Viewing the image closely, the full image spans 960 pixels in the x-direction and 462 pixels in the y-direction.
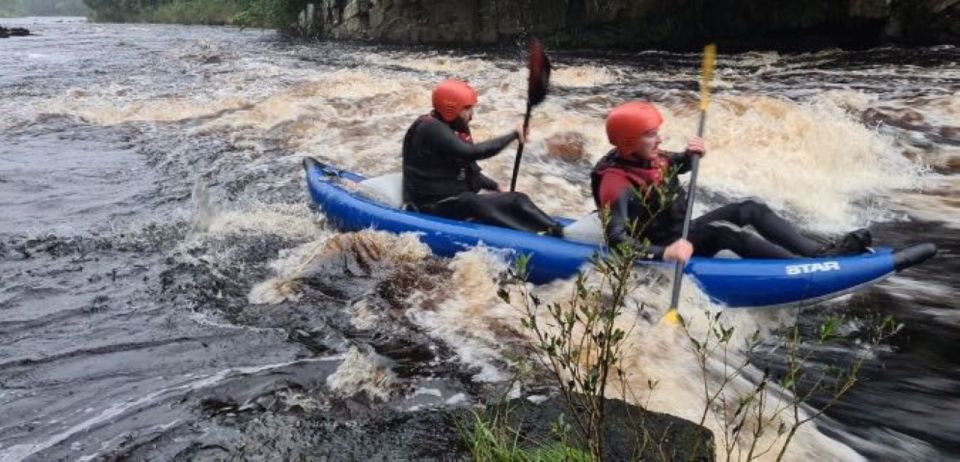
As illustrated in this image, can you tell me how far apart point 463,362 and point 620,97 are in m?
8.27

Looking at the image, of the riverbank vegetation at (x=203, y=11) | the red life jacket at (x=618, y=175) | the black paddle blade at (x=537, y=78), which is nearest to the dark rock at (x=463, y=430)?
the red life jacket at (x=618, y=175)

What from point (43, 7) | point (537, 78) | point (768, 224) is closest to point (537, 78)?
point (537, 78)

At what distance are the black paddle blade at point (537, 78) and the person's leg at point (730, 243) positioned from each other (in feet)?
6.53

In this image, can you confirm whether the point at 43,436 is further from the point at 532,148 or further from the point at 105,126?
the point at 105,126

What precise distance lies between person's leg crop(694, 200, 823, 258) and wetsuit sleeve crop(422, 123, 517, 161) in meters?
1.46

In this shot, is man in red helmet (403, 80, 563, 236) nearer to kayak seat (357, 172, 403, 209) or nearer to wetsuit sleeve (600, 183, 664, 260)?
kayak seat (357, 172, 403, 209)

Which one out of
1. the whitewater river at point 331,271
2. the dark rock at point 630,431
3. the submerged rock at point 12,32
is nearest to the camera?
the dark rock at point 630,431

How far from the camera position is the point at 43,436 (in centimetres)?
304

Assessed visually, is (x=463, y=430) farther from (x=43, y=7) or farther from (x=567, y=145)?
(x=43, y=7)

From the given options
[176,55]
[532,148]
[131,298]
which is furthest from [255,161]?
[176,55]

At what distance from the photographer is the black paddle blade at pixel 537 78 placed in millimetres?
5961

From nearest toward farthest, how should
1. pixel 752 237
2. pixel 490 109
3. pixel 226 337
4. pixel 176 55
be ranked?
pixel 226 337 → pixel 752 237 → pixel 490 109 → pixel 176 55

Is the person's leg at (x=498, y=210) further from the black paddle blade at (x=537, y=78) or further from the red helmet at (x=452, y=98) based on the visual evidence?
the black paddle blade at (x=537, y=78)

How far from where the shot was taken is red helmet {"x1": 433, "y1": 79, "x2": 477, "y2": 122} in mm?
5180
